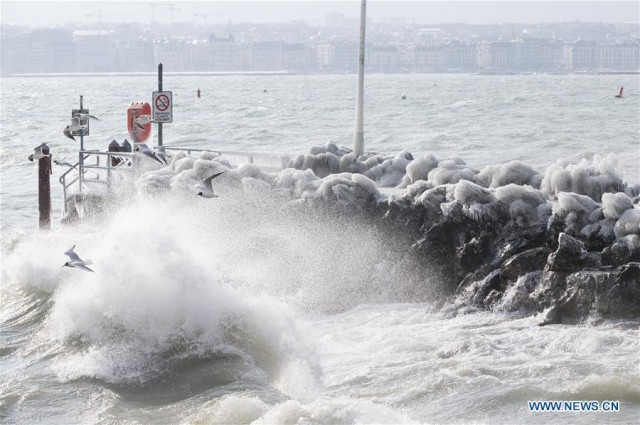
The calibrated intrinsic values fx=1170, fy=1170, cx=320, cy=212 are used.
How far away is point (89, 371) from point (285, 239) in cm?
471

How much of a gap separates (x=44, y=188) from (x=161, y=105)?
2.99 m

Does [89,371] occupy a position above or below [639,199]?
below

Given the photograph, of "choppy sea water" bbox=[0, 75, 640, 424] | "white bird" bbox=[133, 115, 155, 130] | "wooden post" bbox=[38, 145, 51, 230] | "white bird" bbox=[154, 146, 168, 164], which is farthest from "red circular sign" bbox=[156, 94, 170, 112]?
"choppy sea water" bbox=[0, 75, 640, 424]

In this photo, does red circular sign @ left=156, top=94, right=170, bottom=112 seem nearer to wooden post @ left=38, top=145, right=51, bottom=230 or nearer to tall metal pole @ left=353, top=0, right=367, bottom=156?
wooden post @ left=38, top=145, right=51, bottom=230

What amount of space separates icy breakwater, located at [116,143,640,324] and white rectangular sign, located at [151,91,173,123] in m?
2.66

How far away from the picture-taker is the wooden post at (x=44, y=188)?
17922 mm

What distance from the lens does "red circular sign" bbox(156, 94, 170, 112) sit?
785 inches

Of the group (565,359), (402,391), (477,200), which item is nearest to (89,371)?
(402,391)

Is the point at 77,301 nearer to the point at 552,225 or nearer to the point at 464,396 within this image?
the point at 464,396

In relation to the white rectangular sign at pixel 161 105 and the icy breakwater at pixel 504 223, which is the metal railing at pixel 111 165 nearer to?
the icy breakwater at pixel 504 223

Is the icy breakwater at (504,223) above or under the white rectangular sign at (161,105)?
under

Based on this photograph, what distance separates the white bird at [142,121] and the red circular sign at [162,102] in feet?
0.82

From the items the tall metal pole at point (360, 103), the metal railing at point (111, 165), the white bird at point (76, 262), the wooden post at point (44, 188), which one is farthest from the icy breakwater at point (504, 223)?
the white bird at point (76, 262)

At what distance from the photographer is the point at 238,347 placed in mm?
11266
